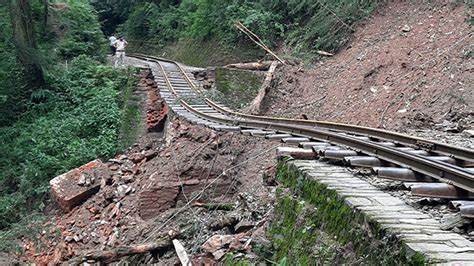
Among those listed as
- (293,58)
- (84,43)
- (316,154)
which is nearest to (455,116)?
(316,154)

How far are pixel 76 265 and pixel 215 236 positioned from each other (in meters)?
3.13

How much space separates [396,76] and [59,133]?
33.0ft

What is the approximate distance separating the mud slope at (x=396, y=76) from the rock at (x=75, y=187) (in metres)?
5.21

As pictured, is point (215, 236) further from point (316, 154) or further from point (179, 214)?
point (179, 214)

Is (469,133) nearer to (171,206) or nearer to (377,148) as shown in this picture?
(377,148)

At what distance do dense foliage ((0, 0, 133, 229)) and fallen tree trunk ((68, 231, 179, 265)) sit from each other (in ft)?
16.6

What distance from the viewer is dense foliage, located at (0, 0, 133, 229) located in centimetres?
1392

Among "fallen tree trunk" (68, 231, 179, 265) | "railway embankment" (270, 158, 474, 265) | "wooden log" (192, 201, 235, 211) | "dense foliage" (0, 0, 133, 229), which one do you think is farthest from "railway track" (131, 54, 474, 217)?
"dense foliage" (0, 0, 133, 229)

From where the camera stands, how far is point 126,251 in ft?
24.1

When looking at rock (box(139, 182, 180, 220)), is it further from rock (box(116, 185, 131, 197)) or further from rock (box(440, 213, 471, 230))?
rock (box(440, 213, 471, 230))

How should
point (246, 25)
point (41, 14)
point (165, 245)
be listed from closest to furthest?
point (165, 245), point (246, 25), point (41, 14)

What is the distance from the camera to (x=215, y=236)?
19.8 feet

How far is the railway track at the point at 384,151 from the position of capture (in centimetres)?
449

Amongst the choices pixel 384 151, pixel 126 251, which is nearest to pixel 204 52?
pixel 126 251
